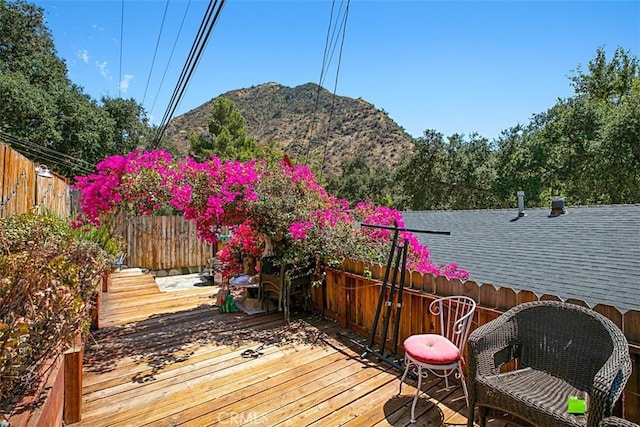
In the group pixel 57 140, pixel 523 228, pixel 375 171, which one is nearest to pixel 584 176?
pixel 523 228

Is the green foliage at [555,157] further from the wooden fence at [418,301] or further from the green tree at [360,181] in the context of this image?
the wooden fence at [418,301]

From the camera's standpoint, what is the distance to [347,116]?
106 feet

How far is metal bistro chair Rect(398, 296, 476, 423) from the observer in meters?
2.21

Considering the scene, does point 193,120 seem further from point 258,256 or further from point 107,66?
point 258,256

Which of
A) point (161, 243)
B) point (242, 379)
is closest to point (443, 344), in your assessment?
point (242, 379)

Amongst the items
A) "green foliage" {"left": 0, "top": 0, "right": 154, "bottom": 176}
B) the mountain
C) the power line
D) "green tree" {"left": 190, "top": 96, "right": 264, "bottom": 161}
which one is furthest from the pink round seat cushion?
the mountain

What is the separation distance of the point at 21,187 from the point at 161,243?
4.42 meters

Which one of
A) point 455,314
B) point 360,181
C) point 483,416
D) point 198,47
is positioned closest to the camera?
point 483,416

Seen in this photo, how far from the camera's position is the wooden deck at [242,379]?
227 centimetres

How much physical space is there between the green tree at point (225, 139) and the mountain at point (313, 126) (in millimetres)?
5002

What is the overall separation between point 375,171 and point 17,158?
2208 cm

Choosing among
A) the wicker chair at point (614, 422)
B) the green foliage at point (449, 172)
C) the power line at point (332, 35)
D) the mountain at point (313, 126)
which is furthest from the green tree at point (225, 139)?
the wicker chair at point (614, 422)

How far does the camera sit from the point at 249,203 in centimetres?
389

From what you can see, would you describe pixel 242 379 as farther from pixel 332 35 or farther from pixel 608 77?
pixel 608 77
